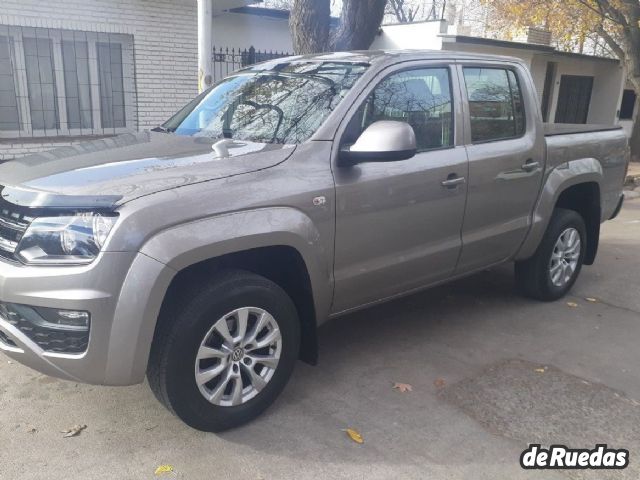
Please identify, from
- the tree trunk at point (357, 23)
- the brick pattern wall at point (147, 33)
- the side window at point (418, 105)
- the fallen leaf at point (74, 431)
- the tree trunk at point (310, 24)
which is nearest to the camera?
the fallen leaf at point (74, 431)

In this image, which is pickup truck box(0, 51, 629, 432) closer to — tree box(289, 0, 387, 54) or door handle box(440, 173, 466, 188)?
door handle box(440, 173, 466, 188)

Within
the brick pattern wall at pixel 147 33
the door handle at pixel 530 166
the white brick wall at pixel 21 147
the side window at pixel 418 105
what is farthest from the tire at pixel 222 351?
the brick pattern wall at pixel 147 33

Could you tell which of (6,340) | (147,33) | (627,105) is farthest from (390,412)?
(627,105)

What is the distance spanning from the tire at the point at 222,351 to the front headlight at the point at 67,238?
491mm

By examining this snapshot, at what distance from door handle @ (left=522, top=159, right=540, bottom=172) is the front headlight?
10.2 feet

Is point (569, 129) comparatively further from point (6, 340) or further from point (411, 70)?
point (6, 340)

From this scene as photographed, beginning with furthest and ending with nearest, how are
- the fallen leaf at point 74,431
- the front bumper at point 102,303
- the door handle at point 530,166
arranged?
the door handle at point 530,166
the fallen leaf at point 74,431
the front bumper at point 102,303

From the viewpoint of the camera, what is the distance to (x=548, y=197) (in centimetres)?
471

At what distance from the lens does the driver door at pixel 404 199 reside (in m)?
3.40

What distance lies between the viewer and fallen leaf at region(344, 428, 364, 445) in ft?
10.0

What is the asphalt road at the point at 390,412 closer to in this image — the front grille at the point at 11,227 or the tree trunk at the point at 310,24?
the front grille at the point at 11,227

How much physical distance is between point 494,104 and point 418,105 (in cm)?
85

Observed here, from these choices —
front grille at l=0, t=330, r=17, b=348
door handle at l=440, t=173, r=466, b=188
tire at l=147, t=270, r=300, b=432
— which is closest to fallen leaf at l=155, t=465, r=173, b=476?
tire at l=147, t=270, r=300, b=432

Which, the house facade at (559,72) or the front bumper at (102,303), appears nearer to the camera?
the front bumper at (102,303)
